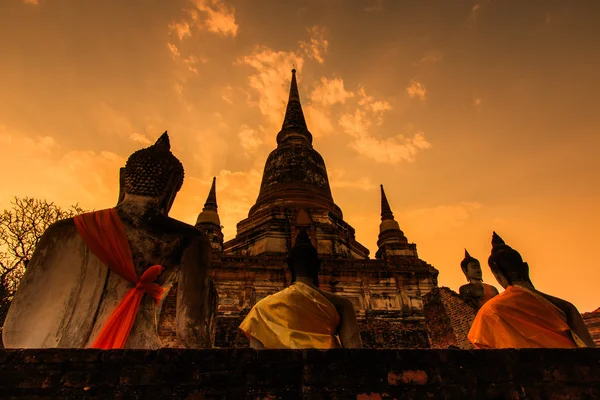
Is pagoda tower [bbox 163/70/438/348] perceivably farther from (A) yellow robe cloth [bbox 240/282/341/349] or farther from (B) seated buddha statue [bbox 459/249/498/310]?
(A) yellow robe cloth [bbox 240/282/341/349]

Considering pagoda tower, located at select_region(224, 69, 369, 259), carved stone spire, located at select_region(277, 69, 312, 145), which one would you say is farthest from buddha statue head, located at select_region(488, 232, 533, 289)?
carved stone spire, located at select_region(277, 69, 312, 145)

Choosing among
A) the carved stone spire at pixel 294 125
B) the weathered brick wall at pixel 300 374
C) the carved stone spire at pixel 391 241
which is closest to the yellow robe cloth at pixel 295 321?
the weathered brick wall at pixel 300 374

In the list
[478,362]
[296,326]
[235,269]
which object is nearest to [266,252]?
[235,269]

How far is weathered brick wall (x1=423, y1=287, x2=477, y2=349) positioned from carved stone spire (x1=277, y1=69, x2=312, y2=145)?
14626 millimetres

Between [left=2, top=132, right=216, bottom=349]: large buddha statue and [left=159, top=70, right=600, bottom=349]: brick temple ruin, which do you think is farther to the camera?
[left=159, top=70, right=600, bottom=349]: brick temple ruin

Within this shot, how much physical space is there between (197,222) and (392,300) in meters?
10.1

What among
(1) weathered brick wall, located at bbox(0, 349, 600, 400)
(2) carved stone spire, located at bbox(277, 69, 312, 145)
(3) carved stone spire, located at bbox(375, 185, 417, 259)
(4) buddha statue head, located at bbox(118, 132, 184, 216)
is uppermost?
(2) carved stone spire, located at bbox(277, 69, 312, 145)

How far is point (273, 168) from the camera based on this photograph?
72.4 ft

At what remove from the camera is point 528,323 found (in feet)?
15.3

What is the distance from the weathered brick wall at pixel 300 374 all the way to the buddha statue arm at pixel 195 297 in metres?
1.09

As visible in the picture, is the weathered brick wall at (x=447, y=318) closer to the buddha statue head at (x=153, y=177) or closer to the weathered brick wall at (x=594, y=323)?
the weathered brick wall at (x=594, y=323)

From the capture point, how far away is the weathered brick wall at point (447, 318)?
11.3m

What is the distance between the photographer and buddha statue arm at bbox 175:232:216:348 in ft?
11.2

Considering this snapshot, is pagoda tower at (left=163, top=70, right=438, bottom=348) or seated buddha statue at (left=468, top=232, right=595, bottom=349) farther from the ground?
pagoda tower at (left=163, top=70, right=438, bottom=348)
